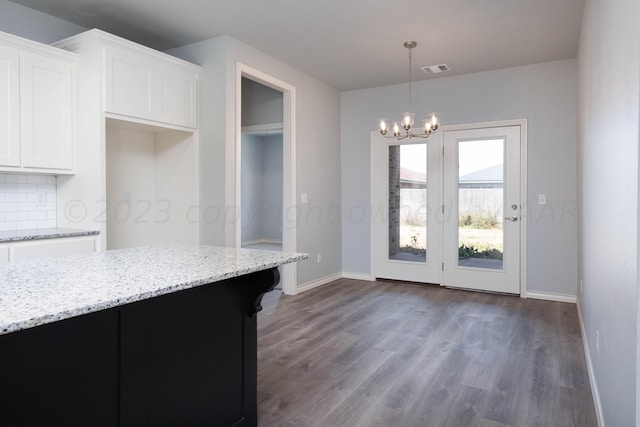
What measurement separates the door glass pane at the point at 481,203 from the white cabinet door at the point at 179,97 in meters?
3.22

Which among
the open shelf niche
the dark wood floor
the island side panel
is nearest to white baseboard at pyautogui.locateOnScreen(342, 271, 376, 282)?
the dark wood floor

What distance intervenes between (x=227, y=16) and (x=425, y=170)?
311 centimetres

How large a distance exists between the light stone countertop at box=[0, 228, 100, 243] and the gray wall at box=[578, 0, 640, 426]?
11.4 feet

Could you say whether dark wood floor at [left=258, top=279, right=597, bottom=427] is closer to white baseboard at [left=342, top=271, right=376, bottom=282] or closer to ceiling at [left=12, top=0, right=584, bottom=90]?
white baseboard at [left=342, top=271, right=376, bottom=282]

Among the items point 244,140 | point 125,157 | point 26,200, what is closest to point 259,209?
point 244,140

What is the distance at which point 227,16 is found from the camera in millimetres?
3684

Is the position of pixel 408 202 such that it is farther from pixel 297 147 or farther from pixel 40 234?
pixel 40 234

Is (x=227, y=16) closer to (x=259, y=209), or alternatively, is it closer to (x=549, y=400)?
(x=549, y=400)

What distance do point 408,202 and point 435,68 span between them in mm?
1720

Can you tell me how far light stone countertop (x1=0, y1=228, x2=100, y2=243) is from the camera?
118 inches

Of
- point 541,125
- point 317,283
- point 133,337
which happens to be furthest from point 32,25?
point 541,125

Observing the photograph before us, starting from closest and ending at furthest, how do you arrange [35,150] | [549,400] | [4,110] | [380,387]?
[549,400] < [380,387] < [4,110] < [35,150]

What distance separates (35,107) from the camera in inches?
130

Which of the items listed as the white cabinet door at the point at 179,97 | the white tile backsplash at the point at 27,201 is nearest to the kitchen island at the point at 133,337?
the white tile backsplash at the point at 27,201
